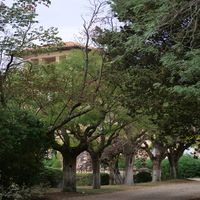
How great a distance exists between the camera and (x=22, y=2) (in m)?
16.3

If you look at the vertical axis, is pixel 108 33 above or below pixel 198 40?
above

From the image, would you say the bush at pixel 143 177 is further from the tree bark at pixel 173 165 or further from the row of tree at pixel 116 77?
the row of tree at pixel 116 77

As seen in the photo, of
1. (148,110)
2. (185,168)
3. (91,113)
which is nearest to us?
(148,110)

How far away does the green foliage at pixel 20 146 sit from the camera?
17.8 m

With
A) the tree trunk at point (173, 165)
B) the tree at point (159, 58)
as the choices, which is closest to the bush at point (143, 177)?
the tree trunk at point (173, 165)

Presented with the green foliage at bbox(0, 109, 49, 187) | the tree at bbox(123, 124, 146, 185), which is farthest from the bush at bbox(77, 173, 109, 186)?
the green foliage at bbox(0, 109, 49, 187)

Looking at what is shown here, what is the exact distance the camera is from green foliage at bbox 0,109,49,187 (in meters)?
17.8

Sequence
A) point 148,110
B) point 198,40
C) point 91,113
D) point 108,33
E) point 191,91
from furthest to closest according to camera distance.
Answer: point 91,113 → point 148,110 → point 108,33 → point 198,40 → point 191,91

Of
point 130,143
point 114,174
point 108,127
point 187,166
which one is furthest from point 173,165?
point 108,127

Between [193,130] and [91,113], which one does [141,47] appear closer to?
[193,130]

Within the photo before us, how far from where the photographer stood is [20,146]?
1973 cm

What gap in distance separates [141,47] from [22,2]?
4642mm

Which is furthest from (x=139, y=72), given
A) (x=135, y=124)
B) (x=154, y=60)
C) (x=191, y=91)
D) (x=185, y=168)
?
(x=185, y=168)

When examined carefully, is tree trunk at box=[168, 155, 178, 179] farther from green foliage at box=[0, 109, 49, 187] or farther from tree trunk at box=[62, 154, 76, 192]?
green foliage at box=[0, 109, 49, 187]
